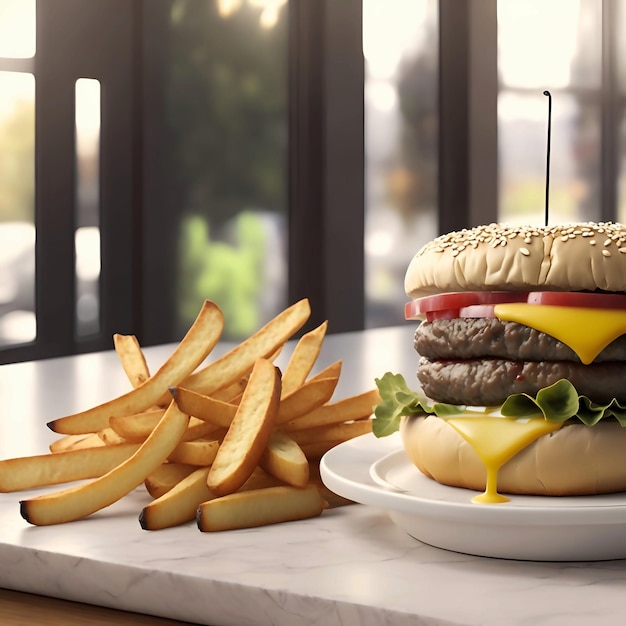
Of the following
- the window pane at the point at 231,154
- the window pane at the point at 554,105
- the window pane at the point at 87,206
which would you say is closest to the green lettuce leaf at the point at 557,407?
the window pane at the point at 87,206

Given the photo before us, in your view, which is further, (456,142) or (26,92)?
(456,142)

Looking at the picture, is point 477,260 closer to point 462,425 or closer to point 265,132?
point 462,425

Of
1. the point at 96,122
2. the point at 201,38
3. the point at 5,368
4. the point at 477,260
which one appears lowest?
the point at 5,368

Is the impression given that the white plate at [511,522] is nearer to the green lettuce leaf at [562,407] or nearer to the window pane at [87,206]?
the green lettuce leaf at [562,407]

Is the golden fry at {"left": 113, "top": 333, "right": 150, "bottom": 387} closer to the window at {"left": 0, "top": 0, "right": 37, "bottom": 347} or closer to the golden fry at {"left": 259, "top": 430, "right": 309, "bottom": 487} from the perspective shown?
the golden fry at {"left": 259, "top": 430, "right": 309, "bottom": 487}

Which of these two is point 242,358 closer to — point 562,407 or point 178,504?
point 178,504

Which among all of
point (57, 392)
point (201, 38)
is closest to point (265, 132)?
point (201, 38)

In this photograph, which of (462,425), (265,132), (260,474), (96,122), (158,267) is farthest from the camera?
(265,132)

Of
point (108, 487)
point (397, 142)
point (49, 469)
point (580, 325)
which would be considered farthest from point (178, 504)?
point (397, 142)
